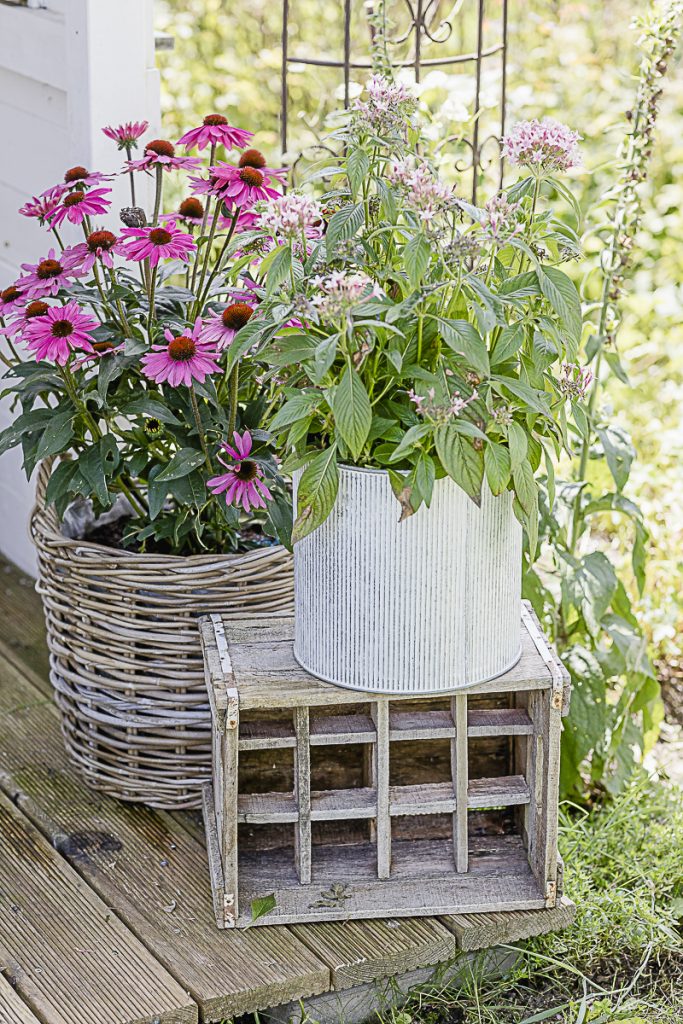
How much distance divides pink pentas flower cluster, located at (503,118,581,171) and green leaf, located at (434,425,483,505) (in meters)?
0.30

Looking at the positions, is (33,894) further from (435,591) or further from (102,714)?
(435,591)

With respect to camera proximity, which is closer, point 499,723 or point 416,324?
point 416,324

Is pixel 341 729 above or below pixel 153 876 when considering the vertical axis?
above

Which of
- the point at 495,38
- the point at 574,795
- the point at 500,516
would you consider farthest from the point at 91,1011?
the point at 495,38

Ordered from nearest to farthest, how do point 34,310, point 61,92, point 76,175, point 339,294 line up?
1. point 339,294
2. point 34,310
3. point 76,175
4. point 61,92

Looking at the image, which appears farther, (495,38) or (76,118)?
(495,38)

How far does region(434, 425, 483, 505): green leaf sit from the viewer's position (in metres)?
1.40

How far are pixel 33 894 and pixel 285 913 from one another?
350 mm

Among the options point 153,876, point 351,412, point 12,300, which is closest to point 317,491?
point 351,412

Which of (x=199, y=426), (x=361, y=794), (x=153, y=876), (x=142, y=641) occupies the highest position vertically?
(x=199, y=426)

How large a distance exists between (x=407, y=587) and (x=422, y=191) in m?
0.45

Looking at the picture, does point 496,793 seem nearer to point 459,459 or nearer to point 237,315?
point 459,459

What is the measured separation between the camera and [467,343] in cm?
138

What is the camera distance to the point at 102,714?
186cm
